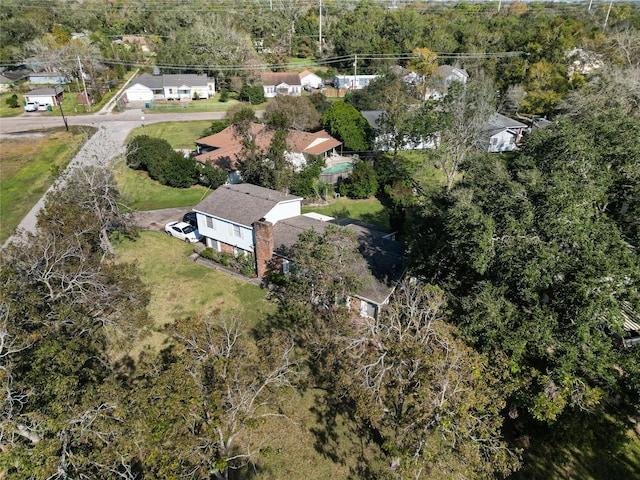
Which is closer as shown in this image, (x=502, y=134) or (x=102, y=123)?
(x=502, y=134)

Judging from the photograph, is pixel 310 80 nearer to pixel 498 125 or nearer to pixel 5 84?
pixel 498 125

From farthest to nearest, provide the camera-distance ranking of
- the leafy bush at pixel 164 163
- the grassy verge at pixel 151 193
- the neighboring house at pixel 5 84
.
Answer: the neighboring house at pixel 5 84, the leafy bush at pixel 164 163, the grassy verge at pixel 151 193

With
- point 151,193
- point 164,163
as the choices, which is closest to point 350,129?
point 164,163

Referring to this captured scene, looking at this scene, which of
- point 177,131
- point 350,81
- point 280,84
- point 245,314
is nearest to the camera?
point 245,314

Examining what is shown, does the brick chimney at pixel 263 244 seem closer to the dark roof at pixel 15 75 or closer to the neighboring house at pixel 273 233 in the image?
the neighboring house at pixel 273 233

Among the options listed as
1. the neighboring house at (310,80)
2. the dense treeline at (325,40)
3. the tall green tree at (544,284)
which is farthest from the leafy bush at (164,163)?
the neighboring house at (310,80)

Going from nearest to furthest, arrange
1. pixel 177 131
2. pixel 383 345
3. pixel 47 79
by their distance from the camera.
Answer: pixel 383 345 < pixel 177 131 < pixel 47 79
